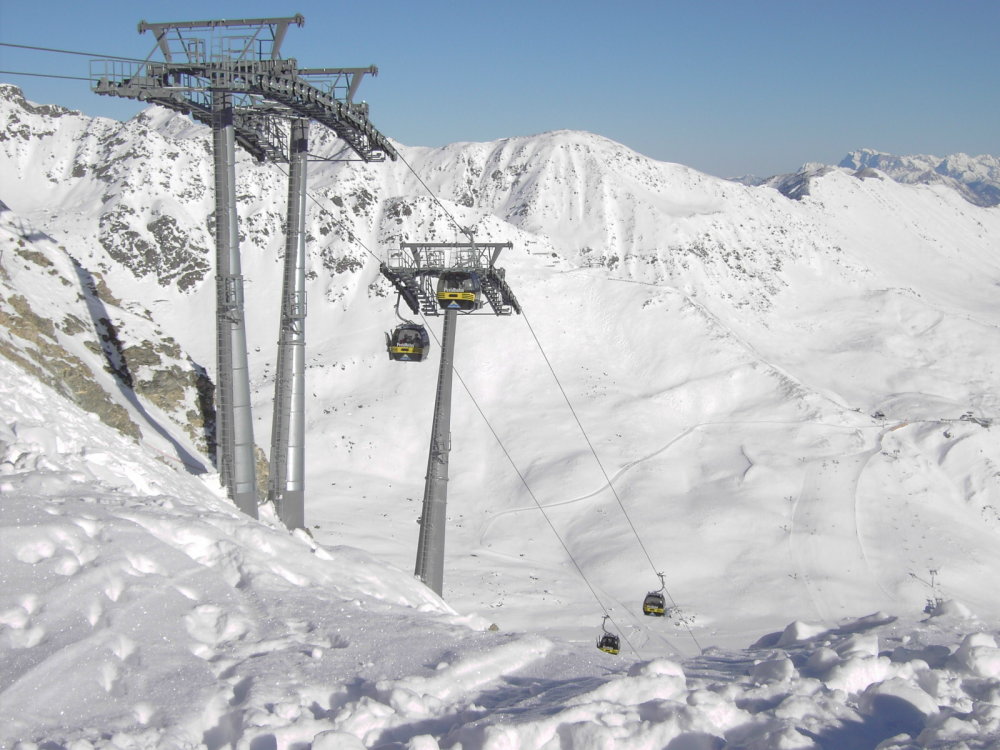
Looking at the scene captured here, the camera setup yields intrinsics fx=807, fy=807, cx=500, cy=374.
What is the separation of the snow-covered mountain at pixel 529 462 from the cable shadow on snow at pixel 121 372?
18cm

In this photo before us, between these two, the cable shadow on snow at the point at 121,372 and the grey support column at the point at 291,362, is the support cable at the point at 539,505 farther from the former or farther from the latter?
the grey support column at the point at 291,362

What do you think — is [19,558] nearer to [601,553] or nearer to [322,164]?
[601,553]

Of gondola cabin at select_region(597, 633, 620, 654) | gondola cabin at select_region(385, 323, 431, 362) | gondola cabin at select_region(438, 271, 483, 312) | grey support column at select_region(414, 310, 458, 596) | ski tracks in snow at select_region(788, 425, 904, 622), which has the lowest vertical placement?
ski tracks in snow at select_region(788, 425, 904, 622)

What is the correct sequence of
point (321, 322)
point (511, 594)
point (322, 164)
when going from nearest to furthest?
point (511, 594)
point (321, 322)
point (322, 164)

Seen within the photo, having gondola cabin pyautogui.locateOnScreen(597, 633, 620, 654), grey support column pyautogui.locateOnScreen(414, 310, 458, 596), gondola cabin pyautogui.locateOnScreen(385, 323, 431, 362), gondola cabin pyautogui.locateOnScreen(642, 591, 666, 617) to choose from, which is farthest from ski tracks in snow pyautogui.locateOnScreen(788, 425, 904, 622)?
gondola cabin pyautogui.locateOnScreen(385, 323, 431, 362)

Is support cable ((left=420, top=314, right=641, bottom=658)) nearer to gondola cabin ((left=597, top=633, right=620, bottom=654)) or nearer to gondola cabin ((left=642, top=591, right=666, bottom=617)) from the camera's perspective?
gondola cabin ((left=642, top=591, right=666, bottom=617))

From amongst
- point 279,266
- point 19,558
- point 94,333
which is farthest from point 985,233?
point 19,558

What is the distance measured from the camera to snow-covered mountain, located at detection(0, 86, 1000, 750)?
24.7 ft

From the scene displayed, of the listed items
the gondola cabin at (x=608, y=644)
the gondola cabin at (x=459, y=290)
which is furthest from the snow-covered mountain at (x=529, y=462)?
the gondola cabin at (x=459, y=290)

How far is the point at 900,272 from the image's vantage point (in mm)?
111625

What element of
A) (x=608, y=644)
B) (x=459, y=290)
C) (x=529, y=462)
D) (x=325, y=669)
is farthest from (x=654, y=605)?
(x=325, y=669)

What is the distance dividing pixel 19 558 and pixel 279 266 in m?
64.5

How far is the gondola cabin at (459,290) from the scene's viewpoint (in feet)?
73.2

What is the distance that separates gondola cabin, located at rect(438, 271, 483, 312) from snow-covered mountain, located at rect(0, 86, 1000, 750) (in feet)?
26.2
